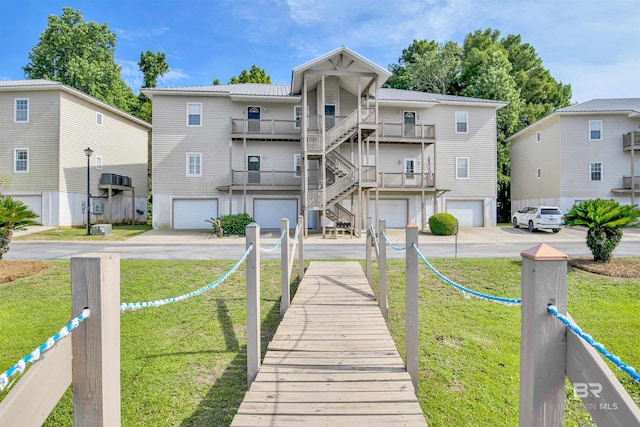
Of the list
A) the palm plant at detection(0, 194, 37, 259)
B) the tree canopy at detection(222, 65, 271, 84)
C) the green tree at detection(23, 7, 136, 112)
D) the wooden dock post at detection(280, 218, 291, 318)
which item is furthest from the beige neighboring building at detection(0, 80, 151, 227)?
the wooden dock post at detection(280, 218, 291, 318)

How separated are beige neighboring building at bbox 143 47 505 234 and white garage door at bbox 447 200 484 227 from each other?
7 centimetres

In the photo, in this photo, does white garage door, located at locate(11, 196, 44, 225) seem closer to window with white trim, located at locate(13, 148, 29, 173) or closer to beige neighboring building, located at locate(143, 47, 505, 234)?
window with white trim, located at locate(13, 148, 29, 173)

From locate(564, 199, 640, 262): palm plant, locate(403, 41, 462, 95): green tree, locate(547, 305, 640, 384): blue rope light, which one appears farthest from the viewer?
locate(403, 41, 462, 95): green tree

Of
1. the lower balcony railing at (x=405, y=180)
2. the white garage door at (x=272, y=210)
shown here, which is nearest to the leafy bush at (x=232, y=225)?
the white garage door at (x=272, y=210)

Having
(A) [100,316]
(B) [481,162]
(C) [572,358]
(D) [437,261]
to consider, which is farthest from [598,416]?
(B) [481,162]

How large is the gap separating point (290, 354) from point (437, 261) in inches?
260

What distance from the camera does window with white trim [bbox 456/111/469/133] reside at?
80.7 ft

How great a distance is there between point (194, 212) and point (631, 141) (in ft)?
103

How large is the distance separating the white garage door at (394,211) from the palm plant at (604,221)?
49.0 ft

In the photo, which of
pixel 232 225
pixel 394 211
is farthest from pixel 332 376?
pixel 394 211

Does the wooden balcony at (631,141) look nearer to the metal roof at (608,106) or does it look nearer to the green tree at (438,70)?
the metal roof at (608,106)

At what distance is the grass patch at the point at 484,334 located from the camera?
386cm

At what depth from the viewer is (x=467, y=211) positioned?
24.5 m

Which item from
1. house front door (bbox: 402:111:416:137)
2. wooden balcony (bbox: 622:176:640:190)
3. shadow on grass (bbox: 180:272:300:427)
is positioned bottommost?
shadow on grass (bbox: 180:272:300:427)
